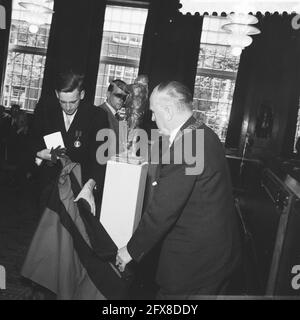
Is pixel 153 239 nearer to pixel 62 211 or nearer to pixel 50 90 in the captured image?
pixel 62 211

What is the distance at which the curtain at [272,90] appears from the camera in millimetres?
10398

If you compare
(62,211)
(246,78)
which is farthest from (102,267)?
(246,78)

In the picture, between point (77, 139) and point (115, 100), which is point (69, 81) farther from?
point (115, 100)

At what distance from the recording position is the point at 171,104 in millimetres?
2041

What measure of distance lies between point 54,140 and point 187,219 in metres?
1.27

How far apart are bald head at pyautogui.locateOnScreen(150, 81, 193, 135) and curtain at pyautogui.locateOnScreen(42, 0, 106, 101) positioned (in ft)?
26.4

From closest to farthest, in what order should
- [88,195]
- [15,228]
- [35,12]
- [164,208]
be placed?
[164,208] → [88,195] → [15,228] → [35,12]

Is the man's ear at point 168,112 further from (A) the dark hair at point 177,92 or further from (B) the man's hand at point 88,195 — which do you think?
(B) the man's hand at point 88,195

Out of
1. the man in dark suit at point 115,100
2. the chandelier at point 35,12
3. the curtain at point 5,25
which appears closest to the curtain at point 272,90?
the chandelier at point 35,12

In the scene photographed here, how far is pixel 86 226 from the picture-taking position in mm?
2680

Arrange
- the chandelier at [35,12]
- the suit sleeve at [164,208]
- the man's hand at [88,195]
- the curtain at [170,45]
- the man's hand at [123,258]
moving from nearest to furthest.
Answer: the suit sleeve at [164,208]
the man's hand at [123,258]
the man's hand at [88,195]
the chandelier at [35,12]
the curtain at [170,45]

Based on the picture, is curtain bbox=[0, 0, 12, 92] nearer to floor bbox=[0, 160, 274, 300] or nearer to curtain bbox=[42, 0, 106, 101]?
curtain bbox=[42, 0, 106, 101]

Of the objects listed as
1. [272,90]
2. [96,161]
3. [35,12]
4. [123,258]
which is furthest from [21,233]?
[272,90]

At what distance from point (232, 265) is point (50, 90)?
8.54 metres
